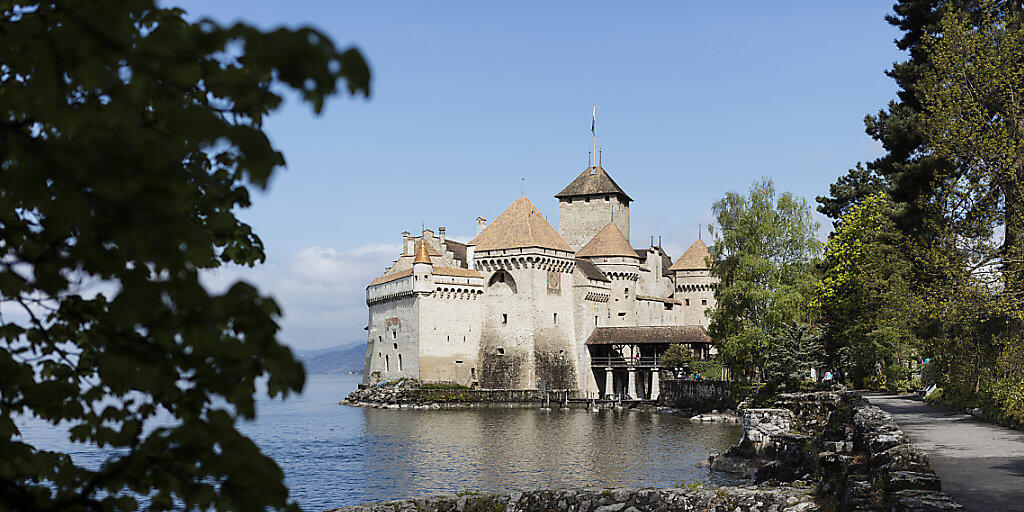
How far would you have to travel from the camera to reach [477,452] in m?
35.1

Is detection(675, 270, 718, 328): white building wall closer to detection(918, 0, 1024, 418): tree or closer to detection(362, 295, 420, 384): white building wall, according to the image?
detection(362, 295, 420, 384): white building wall

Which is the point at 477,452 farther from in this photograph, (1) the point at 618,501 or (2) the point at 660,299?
(2) the point at 660,299

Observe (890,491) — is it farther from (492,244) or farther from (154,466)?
(492,244)

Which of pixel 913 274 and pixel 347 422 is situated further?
pixel 347 422

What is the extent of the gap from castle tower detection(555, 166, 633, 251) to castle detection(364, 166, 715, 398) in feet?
35.9

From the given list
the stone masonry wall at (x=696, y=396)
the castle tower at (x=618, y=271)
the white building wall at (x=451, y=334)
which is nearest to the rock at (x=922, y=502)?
the stone masonry wall at (x=696, y=396)

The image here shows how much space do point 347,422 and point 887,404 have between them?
124 ft

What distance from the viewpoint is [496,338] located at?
70.2 meters

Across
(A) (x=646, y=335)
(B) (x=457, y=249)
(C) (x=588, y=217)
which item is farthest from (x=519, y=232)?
(C) (x=588, y=217)

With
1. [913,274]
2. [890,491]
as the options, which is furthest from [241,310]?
[913,274]

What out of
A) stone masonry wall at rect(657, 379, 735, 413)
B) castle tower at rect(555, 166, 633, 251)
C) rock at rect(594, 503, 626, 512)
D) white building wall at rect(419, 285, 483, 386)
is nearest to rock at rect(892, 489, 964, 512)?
rock at rect(594, 503, 626, 512)

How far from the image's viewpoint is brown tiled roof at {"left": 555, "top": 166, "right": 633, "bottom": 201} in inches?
3383

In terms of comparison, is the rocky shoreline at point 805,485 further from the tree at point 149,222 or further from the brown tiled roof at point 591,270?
the brown tiled roof at point 591,270

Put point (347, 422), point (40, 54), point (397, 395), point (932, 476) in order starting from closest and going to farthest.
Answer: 1. point (40, 54)
2. point (932, 476)
3. point (347, 422)
4. point (397, 395)
